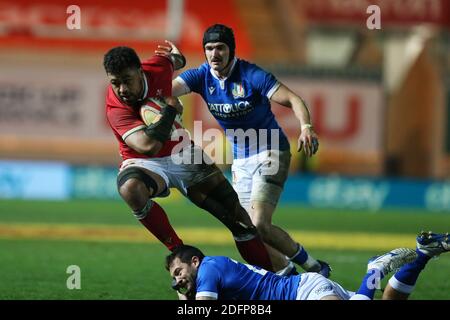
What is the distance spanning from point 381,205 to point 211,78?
14.1 meters

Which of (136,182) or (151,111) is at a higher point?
(151,111)

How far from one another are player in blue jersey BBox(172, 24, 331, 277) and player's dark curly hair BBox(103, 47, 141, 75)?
3.23 ft

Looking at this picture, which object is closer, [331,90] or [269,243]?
[269,243]

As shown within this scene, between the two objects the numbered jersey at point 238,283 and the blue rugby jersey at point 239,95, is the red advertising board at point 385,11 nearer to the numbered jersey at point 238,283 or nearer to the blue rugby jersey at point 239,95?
the blue rugby jersey at point 239,95

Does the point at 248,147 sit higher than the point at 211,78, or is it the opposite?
the point at 211,78

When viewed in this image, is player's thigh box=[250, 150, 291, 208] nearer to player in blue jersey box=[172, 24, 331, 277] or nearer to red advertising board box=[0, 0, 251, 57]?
player in blue jersey box=[172, 24, 331, 277]

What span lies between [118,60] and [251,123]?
5.69 ft

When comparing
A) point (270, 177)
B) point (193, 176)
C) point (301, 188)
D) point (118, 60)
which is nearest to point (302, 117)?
point (193, 176)

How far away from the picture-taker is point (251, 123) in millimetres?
9016

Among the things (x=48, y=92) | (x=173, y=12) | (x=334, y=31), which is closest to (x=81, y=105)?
(x=48, y=92)

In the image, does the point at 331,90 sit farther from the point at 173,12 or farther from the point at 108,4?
the point at 108,4

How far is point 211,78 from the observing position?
8953 millimetres

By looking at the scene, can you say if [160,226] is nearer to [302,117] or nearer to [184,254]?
[184,254]
